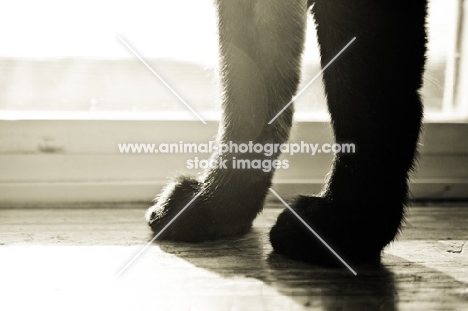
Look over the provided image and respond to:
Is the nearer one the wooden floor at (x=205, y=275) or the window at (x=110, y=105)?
the wooden floor at (x=205, y=275)

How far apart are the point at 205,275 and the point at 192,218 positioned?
15 cm

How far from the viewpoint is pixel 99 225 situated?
0.94 metres

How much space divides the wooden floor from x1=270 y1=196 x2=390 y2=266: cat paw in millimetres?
19

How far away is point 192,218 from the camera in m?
0.81

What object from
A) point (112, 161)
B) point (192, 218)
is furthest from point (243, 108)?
point (112, 161)

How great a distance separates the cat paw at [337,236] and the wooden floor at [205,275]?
0.02 metres

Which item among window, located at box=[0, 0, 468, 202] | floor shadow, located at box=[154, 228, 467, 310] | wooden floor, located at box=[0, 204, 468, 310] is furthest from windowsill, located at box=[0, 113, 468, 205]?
floor shadow, located at box=[154, 228, 467, 310]

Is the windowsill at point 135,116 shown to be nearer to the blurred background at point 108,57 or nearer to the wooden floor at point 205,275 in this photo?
the blurred background at point 108,57

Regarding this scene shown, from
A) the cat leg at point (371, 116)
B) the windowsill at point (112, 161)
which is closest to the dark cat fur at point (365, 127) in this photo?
the cat leg at point (371, 116)

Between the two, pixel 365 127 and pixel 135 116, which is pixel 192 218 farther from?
pixel 135 116

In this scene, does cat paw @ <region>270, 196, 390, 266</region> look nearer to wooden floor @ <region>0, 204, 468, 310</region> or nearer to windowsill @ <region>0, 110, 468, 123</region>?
wooden floor @ <region>0, 204, 468, 310</region>

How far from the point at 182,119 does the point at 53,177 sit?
293 millimetres

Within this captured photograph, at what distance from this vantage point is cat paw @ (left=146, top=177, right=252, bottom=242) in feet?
2.64

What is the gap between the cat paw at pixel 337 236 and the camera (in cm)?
69
